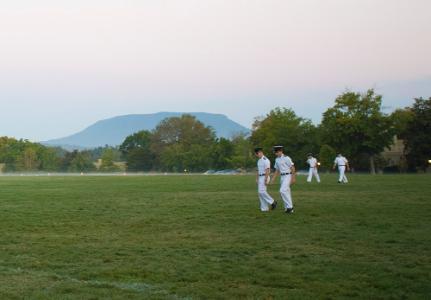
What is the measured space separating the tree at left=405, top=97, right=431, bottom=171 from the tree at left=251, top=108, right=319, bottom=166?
47.0 feet

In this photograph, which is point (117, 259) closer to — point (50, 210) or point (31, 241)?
point (31, 241)

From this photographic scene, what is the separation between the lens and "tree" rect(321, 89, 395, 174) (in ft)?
239

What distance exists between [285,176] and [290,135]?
73.1 m

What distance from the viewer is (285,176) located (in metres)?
17.3

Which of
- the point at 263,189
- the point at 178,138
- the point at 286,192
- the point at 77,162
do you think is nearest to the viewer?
the point at 286,192

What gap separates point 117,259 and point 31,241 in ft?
10.0

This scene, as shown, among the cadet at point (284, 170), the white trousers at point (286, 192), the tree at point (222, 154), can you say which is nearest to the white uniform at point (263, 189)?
the cadet at point (284, 170)

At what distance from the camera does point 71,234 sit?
42.2 feet

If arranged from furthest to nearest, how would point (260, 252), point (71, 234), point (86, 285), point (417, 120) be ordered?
1. point (417, 120)
2. point (71, 234)
3. point (260, 252)
4. point (86, 285)

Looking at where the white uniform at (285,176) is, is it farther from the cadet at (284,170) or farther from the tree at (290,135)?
the tree at (290,135)

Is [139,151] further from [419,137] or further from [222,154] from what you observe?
[419,137]

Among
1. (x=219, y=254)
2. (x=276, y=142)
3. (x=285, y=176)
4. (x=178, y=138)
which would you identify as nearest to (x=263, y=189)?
(x=285, y=176)

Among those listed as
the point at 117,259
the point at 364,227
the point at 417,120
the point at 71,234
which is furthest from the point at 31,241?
the point at 417,120

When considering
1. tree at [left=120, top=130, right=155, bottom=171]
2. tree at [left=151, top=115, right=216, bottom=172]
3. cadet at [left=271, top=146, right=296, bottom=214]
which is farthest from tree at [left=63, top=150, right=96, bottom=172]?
cadet at [left=271, top=146, right=296, bottom=214]
